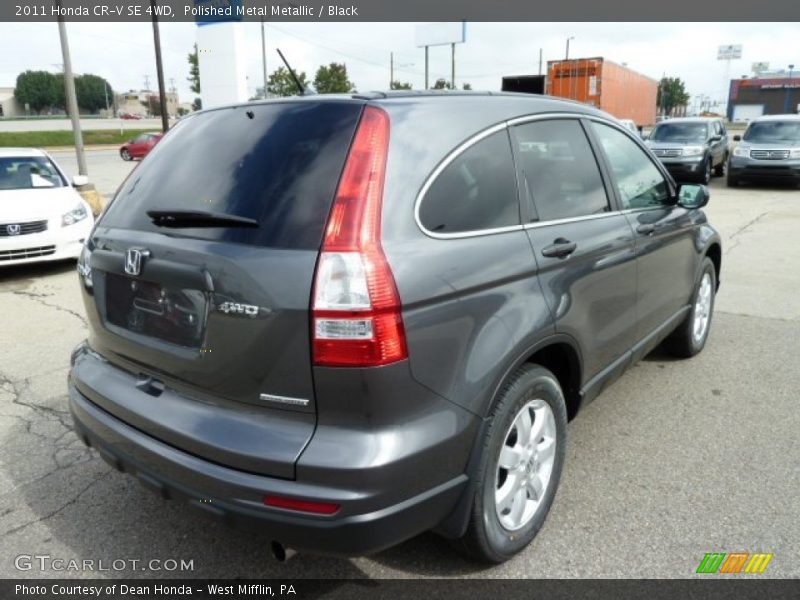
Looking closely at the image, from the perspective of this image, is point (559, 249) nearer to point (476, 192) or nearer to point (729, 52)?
point (476, 192)

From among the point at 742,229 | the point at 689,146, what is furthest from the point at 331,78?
the point at 742,229

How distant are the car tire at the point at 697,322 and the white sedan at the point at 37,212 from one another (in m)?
6.78

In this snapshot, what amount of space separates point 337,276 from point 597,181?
1797mm

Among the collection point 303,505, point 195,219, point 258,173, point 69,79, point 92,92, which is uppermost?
point 92,92

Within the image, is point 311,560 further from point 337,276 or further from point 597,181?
point 597,181

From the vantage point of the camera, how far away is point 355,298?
1903 millimetres

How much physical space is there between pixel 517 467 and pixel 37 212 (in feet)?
23.3

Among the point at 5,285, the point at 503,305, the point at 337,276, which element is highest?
the point at 337,276

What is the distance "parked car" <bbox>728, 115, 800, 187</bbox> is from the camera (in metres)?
16.8

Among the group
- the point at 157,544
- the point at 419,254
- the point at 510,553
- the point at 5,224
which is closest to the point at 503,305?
the point at 419,254

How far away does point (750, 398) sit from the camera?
407cm

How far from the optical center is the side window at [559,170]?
2684 mm

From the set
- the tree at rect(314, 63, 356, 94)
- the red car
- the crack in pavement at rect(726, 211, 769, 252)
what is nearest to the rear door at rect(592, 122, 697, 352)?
the crack in pavement at rect(726, 211, 769, 252)

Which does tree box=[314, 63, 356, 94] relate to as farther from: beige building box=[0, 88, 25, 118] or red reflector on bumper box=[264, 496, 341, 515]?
beige building box=[0, 88, 25, 118]
